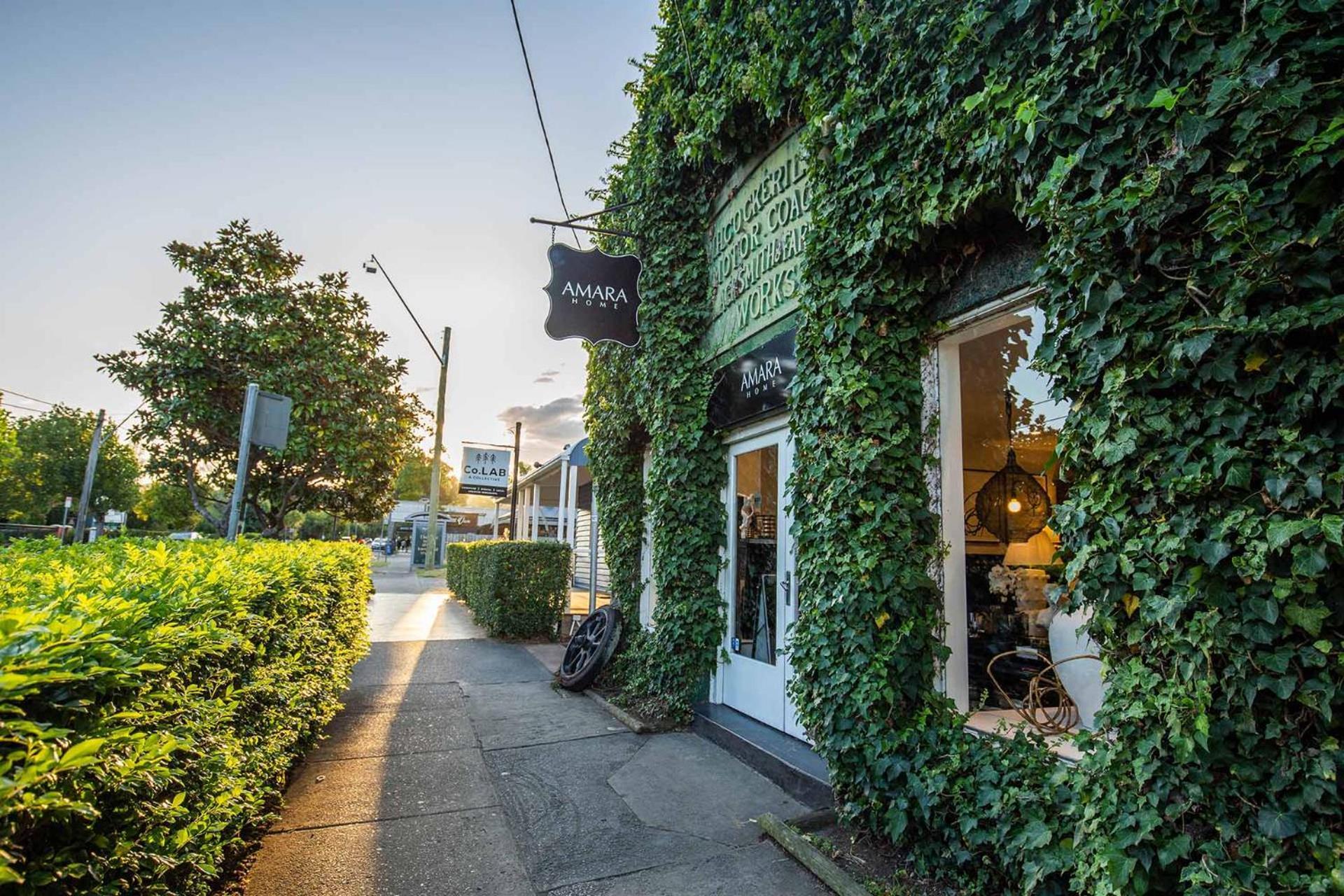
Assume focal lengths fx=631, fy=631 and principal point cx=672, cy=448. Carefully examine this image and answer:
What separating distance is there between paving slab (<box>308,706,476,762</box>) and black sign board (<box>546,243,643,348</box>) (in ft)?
11.8

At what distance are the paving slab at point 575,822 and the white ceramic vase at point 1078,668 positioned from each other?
A: 6.65 feet

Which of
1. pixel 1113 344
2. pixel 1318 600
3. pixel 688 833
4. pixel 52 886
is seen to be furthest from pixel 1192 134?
pixel 688 833

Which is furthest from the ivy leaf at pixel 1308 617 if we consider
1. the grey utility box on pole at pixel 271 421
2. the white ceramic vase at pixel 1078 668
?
the grey utility box on pole at pixel 271 421

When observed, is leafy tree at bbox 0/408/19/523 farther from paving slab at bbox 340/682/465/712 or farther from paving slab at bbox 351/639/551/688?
paving slab at bbox 340/682/465/712

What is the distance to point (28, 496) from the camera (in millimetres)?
31562

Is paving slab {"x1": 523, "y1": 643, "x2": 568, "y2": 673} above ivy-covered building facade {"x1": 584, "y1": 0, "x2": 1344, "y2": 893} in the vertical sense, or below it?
below

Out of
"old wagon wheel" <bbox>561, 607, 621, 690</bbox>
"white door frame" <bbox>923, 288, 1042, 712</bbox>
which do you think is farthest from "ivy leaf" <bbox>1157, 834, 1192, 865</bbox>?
"old wagon wheel" <bbox>561, 607, 621, 690</bbox>

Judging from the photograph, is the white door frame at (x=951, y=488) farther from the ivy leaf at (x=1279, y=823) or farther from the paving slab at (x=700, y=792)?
the ivy leaf at (x=1279, y=823)

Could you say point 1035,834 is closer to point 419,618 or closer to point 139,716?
point 139,716

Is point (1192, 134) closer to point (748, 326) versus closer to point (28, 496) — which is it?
point (748, 326)

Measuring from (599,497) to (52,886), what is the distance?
641 cm

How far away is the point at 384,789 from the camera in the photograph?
4.03 metres

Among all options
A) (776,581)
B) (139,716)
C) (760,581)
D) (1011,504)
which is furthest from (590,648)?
(139,716)

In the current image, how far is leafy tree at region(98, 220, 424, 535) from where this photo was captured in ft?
34.0
